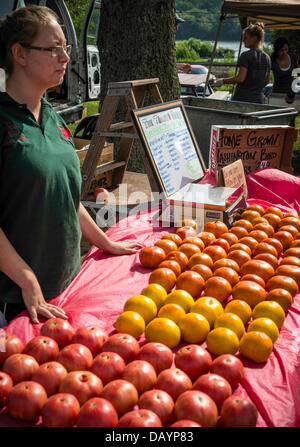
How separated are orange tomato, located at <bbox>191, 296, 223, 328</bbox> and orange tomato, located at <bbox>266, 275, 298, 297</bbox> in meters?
0.38

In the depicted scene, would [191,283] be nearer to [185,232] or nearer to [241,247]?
[241,247]

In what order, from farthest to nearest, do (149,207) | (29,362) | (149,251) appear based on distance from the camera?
1. (149,207)
2. (149,251)
3. (29,362)

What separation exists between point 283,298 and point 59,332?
1101mm

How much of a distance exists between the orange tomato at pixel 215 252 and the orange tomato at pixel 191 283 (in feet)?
1.15

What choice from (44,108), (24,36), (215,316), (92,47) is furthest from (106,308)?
(92,47)

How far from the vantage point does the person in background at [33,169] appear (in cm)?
205

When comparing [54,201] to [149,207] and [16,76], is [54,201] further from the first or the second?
[149,207]

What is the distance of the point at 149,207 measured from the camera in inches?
150

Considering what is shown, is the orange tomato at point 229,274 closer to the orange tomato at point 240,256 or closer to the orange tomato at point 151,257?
the orange tomato at point 240,256

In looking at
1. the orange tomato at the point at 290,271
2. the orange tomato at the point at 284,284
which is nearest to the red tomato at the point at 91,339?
the orange tomato at the point at 284,284

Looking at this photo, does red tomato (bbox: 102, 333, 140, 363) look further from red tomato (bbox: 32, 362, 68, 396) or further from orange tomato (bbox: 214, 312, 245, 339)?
orange tomato (bbox: 214, 312, 245, 339)

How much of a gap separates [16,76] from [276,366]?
1775 mm

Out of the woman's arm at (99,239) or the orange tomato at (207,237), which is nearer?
the woman's arm at (99,239)

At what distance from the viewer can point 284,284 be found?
2330mm
